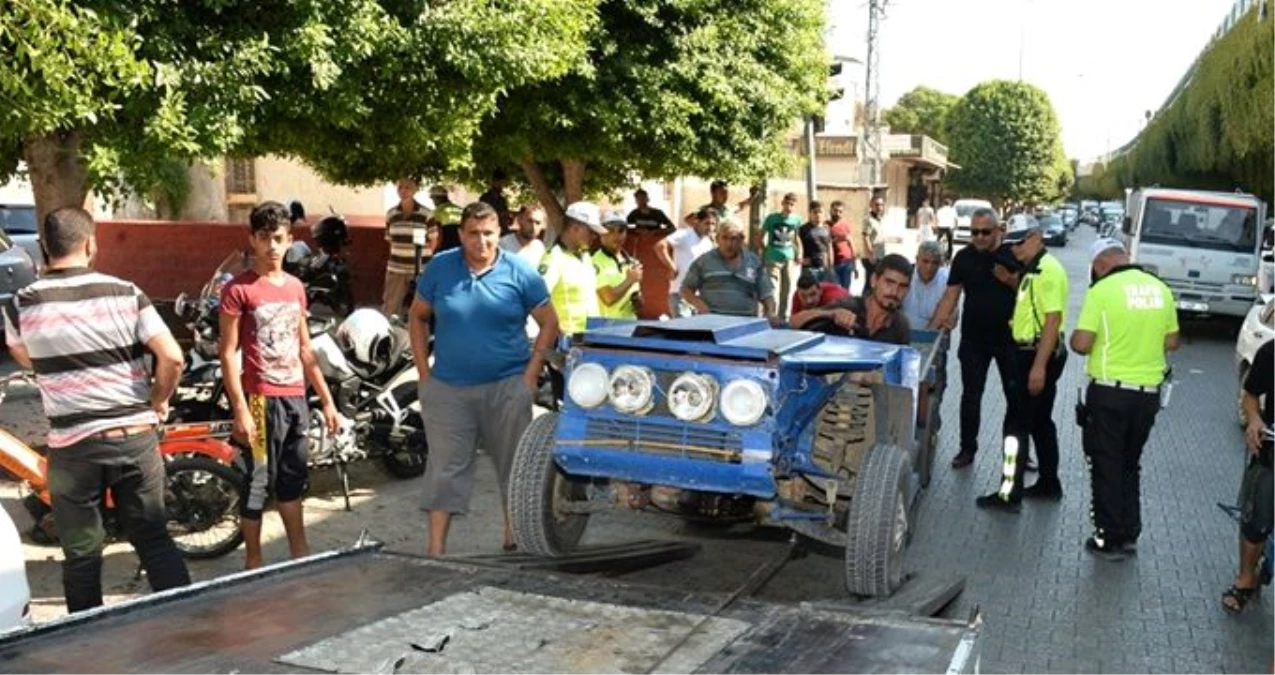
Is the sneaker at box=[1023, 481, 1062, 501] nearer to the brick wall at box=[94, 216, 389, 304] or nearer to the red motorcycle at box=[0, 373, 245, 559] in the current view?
the red motorcycle at box=[0, 373, 245, 559]

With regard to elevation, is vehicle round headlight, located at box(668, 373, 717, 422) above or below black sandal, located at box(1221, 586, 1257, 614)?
above

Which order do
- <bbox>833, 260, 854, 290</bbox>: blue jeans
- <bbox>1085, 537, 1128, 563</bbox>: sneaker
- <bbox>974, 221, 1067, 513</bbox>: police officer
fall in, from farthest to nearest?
<bbox>833, 260, 854, 290</bbox>: blue jeans < <bbox>974, 221, 1067, 513</bbox>: police officer < <bbox>1085, 537, 1128, 563</bbox>: sneaker

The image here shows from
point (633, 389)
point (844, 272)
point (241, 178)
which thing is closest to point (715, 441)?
point (633, 389)

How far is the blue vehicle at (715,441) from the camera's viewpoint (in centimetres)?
491

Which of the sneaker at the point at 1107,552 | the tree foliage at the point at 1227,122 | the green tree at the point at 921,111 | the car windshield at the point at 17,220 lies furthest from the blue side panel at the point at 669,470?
the green tree at the point at 921,111

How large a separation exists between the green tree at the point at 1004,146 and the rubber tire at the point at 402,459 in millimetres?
74472

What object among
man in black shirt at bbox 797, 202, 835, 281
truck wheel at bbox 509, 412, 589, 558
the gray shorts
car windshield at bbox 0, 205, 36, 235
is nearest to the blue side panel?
truck wheel at bbox 509, 412, 589, 558

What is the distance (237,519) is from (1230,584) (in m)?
5.21

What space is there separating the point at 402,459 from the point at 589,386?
357 cm

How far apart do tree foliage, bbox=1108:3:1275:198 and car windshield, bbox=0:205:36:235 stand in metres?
18.8

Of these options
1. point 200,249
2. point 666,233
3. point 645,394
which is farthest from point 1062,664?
point 200,249

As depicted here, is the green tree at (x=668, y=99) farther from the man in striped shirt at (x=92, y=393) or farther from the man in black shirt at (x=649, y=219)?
the man in striped shirt at (x=92, y=393)

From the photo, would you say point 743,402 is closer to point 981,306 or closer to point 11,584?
point 11,584

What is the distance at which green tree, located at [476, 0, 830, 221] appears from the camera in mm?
14047
